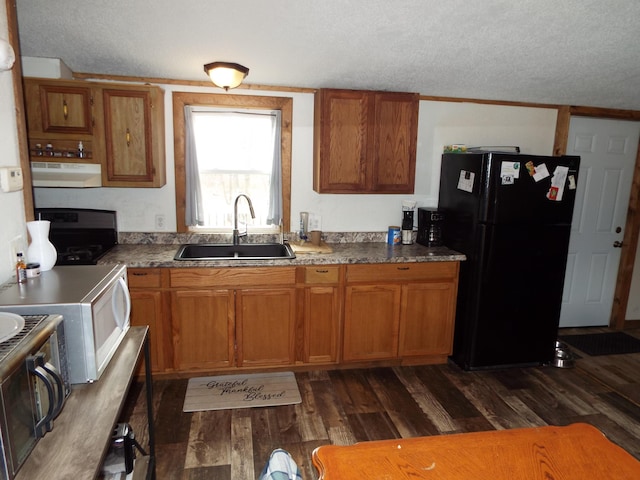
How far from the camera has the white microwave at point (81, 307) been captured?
1381 mm

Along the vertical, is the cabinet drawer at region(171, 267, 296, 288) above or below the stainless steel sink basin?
below

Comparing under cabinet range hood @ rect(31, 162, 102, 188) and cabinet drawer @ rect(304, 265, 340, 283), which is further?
cabinet drawer @ rect(304, 265, 340, 283)

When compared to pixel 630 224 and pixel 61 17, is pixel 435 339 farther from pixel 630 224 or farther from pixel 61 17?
pixel 61 17

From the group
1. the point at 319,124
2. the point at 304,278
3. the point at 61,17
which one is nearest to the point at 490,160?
the point at 319,124

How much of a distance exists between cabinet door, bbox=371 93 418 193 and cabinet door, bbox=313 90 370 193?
97 millimetres

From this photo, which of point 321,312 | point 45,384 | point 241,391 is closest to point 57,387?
point 45,384

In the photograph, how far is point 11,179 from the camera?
1681 mm

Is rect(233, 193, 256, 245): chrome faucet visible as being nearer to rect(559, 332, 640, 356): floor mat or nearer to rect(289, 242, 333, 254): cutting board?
rect(289, 242, 333, 254): cutting board

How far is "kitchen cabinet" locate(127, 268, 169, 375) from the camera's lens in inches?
112

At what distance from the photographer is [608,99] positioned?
3504mm

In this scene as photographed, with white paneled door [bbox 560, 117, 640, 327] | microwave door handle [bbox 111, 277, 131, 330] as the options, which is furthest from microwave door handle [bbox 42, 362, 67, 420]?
white paneled door [bbox 560, 117, 640, 327]

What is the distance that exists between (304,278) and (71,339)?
1.80 metres

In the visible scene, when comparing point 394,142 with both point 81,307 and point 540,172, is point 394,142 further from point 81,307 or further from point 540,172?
point 81,307

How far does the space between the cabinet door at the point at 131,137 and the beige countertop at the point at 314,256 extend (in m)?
0.50
